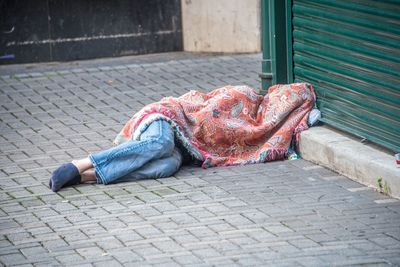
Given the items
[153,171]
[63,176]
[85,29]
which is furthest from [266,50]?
[85,29]

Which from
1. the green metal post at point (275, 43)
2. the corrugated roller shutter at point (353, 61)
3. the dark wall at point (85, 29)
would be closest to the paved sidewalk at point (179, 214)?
the corrugated roller shutter at point (353, 61)

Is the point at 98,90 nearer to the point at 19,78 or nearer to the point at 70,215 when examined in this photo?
the point at 19,78

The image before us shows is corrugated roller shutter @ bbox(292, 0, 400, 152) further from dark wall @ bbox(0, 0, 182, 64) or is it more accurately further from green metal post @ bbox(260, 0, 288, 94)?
dark wall @ bbox(0, 0, 182, 64)

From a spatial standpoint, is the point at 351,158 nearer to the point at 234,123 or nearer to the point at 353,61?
the point at 353,61

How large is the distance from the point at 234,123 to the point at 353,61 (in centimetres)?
101

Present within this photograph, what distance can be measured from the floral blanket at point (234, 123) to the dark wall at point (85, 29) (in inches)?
174

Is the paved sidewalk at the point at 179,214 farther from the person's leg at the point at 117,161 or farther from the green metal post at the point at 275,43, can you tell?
the green metal post at the point at 275,43

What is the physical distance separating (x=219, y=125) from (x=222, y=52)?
464cm

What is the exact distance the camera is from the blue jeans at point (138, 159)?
672 cm

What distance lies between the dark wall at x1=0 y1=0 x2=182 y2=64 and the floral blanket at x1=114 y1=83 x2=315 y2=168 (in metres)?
4.42

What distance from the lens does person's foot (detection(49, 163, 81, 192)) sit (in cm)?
664

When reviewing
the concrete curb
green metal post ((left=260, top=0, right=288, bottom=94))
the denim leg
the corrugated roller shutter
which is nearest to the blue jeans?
the denim leg

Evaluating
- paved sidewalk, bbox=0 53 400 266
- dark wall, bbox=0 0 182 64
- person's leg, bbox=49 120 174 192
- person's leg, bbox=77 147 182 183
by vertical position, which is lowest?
paved sidewalk, bbox=0 53 400 266

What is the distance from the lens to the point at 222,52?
11.7m
